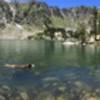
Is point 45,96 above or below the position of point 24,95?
below

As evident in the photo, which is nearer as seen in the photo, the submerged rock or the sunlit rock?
the sunlit rock

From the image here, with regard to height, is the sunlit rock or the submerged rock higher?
the sunlit rock

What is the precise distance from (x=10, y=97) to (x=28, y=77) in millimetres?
15394

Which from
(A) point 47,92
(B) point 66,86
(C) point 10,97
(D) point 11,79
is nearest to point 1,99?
(C) point 10,97

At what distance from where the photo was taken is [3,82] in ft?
148

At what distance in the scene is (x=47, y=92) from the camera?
124 ft

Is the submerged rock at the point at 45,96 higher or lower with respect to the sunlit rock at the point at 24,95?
lower

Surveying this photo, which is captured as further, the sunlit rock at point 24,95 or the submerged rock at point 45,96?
the submerged rock at point 45,96

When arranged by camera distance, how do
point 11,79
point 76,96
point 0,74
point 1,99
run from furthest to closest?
point 0,74, point 11,79, point 76,96, point 1,99

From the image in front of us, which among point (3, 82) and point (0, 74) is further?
point (0, 74)

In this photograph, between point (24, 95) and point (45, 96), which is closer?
point (45, 96)

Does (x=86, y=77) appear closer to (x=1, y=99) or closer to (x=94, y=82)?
(x=94, y=82)

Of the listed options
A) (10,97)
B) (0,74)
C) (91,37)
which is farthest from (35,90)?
(91,37)

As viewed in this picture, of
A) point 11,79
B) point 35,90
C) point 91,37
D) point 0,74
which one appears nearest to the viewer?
point 35,90
